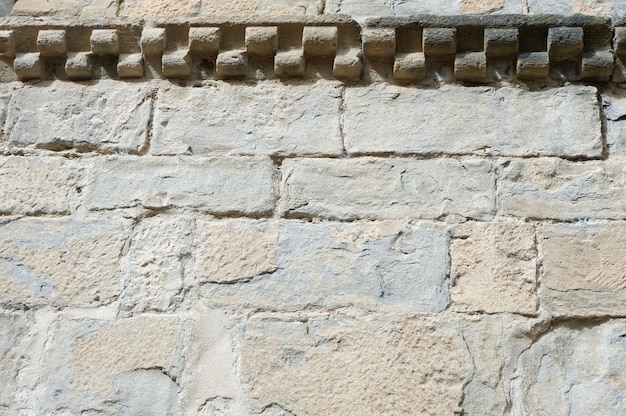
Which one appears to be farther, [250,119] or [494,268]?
[250,119]

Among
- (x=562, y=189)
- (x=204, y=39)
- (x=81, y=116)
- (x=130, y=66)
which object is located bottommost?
(x=562, y=189)

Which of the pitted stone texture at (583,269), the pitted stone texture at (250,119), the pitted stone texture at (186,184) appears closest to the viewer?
the pitted stone texture at (583,269)

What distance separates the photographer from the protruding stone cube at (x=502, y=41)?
3047 mm

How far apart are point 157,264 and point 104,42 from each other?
96 centimetres

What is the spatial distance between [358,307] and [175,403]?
67 centimetres

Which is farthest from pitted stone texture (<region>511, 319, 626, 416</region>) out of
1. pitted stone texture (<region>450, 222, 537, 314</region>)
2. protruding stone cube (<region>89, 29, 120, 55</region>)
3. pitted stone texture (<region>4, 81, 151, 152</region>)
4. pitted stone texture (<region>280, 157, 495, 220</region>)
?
protruding stone cube (<region>89, 29, 120, 55</region>)

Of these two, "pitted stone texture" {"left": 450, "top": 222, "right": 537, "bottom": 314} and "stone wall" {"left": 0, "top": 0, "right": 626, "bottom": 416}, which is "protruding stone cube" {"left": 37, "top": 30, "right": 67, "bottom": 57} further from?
"pitted stone texture" {"left": 450, "top": 222, "right": 537, "bottom": 314}

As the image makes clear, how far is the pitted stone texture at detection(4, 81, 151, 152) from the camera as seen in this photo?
3080 millimetres

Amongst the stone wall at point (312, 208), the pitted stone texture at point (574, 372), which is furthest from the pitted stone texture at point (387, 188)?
the pitted stone texture at point (574, 372)

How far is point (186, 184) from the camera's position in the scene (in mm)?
2947

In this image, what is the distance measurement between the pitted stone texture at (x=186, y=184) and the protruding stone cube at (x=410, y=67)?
0.61 meters

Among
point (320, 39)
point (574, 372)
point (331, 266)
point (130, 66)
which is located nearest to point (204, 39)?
point (130, 66)

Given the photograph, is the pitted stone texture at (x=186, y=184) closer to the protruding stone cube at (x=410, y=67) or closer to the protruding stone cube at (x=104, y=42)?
the protruding stone cube at (x=104, y=42)

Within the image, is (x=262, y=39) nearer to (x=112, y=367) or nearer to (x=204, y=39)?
(x=204, y=39)
